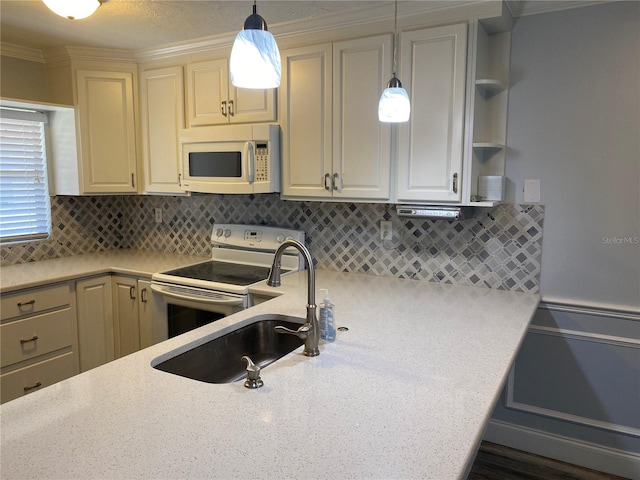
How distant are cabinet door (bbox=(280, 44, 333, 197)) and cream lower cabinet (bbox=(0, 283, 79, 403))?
60.7 inches

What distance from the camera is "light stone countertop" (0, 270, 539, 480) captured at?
973 mm

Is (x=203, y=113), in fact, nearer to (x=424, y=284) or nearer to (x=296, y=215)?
(x=296, y=215)

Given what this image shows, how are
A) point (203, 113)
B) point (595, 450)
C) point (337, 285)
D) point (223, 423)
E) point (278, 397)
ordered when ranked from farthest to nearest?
point (203, 113) < point (337, 285) < point (595, 450) < point (278, 397) < point (223, 423)

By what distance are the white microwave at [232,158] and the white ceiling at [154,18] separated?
1.84ft

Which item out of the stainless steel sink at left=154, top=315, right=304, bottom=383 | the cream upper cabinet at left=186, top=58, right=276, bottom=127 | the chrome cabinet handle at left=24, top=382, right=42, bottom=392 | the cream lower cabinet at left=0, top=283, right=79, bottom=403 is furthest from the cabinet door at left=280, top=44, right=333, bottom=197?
the chrome cabinet handle at left=24, top=382, right=42, bottom=392

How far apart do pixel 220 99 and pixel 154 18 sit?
553 millimetres

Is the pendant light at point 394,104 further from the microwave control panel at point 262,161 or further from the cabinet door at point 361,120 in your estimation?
the microwave control panel at point 262,161

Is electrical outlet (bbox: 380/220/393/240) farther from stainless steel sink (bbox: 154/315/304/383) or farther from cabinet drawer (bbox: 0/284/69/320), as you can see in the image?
cabinet drawer (bbox: 0/284/69/320)

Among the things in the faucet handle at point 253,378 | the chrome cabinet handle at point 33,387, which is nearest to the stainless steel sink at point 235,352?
the faucet handle at point 253,378

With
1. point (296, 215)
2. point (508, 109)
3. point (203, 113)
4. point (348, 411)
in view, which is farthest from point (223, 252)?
point (348, 411)

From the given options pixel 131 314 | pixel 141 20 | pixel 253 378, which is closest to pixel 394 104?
pixel 253 378

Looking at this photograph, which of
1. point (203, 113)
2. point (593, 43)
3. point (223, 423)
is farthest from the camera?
point (203, 113)

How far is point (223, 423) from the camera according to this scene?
114cm

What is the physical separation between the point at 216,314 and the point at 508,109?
1.87 metres
